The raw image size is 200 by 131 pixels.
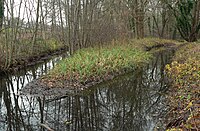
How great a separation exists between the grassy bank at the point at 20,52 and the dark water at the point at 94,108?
3.58 metres

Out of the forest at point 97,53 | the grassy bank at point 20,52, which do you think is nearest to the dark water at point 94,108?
the forest at point 97,53

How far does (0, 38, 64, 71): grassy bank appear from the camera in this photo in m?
14.5

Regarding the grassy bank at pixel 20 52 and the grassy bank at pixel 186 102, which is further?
the grassy bank at pixel 20 52

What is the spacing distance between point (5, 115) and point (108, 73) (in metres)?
5.39

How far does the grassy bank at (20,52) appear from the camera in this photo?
14.5 meters

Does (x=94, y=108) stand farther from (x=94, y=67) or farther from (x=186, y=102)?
(x=94, y=67)

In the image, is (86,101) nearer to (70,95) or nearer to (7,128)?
(70,95)

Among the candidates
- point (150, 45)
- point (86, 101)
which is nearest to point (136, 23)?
point (150, 45)

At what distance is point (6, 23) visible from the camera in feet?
49.4

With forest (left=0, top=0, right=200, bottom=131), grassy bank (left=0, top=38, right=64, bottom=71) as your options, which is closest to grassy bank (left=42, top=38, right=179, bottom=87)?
forest (left=0, top=0, right=200, bottom=131)

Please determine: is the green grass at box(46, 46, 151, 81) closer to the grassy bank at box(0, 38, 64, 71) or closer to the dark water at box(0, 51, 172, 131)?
the dark water at box(0, 51, 172, 131)

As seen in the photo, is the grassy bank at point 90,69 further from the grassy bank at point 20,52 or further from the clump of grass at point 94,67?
the grassy bank at point 20,52

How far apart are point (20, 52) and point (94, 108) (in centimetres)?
1085

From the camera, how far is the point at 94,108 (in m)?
7.93
